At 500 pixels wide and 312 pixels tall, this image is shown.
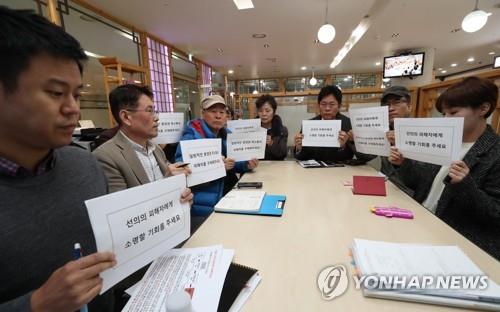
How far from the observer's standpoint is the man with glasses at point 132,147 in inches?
47.6

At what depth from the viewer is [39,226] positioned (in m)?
0.63

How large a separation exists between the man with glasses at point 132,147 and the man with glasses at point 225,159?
233 millimetres

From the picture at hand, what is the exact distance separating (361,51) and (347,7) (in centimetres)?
345

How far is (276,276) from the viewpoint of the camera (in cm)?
72

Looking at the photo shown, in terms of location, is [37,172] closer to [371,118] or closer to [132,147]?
[132,147]

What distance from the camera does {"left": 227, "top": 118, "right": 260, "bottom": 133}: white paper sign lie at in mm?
2004

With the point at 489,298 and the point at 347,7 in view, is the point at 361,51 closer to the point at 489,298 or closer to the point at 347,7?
the point at 347,7

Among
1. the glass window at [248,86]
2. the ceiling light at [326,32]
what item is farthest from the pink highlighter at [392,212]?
the glass window at [248,86]

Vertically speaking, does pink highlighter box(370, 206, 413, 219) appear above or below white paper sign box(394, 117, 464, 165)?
below

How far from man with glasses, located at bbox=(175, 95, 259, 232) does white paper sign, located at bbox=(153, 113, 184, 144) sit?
31 cm

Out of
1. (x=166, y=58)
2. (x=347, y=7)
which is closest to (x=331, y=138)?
(x=347, y=7)

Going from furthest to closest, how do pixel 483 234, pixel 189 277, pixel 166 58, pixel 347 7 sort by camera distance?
pixel 166 58 → pixel 347 7 → pixel 483 234 → pixel 189 277

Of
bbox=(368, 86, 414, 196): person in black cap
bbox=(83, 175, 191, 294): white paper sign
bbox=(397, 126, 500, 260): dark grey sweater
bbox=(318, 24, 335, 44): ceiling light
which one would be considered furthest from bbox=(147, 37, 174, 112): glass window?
bbox=(397, 126, 500, 260): dark grey sweater

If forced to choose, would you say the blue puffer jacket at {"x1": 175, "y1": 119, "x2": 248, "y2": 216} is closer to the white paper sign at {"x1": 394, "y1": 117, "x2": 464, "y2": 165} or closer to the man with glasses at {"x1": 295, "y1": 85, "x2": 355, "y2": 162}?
the man with glasses at {"x1": 295, "y1": 85, "x2": 355, "y2": 162}
